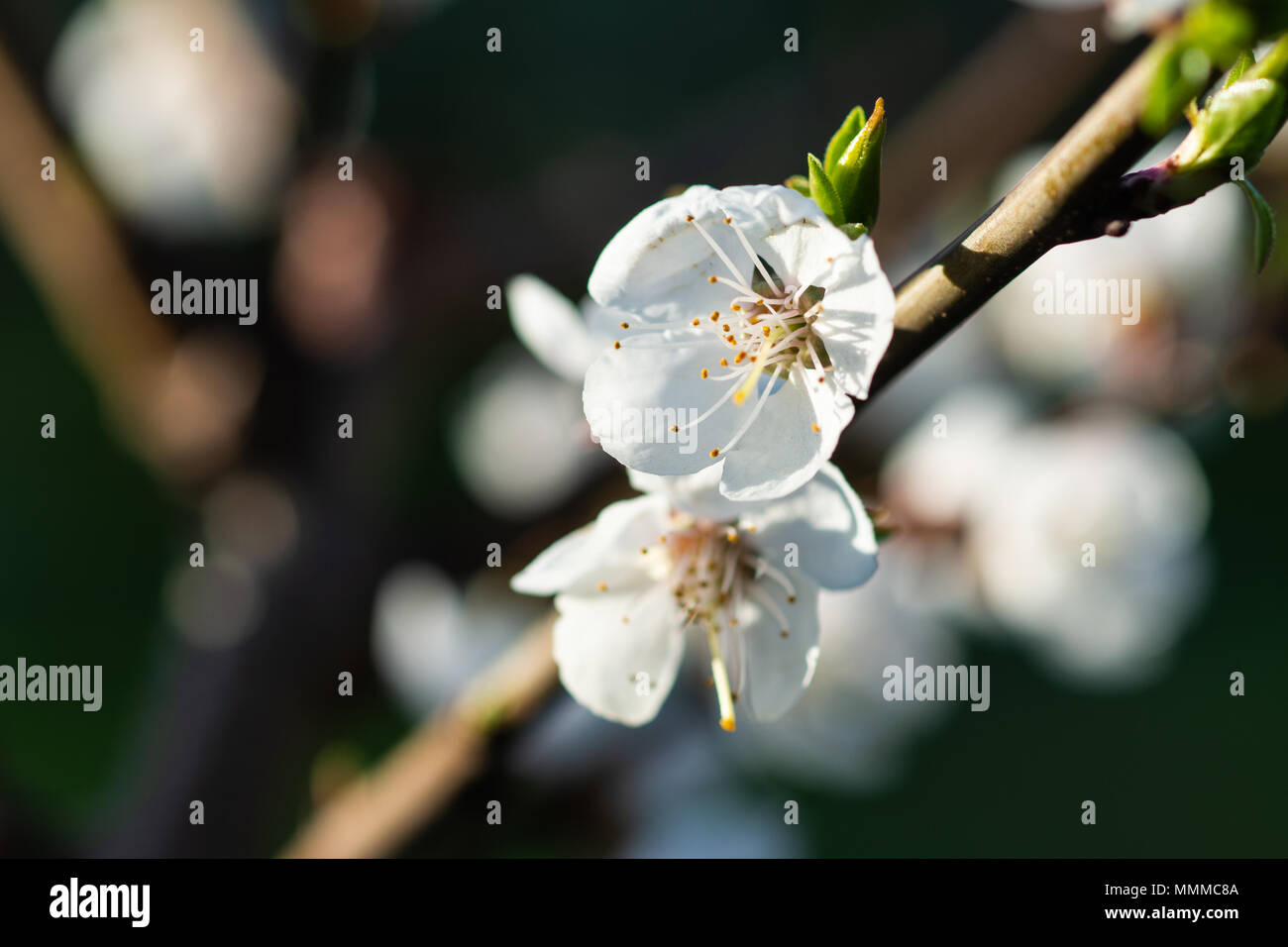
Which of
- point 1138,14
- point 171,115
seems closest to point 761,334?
point 1138,14

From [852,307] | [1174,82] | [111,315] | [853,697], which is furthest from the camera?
[111,315]

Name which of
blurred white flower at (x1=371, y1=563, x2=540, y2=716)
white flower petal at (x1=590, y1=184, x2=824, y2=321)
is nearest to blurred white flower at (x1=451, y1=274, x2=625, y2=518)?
blurred white flower at (x1=371, y1=563, x2=540, y2=716)

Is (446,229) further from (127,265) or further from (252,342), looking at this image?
(127,265)

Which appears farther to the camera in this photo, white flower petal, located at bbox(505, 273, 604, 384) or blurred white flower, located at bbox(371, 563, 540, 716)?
blurred white flower, located at bbox(371, 563, 540, 716)

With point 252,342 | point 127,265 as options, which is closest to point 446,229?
point 252,342

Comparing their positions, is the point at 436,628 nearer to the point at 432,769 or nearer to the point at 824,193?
the point at 432,769

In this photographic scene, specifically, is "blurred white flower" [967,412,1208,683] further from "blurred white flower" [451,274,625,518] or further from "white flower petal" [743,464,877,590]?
"white flower petal" [743,464,877,590]
